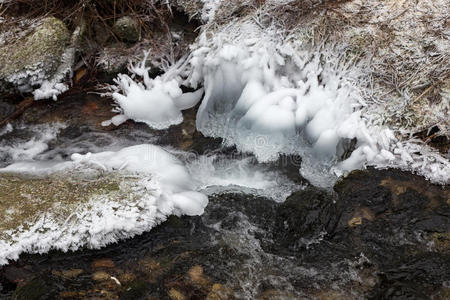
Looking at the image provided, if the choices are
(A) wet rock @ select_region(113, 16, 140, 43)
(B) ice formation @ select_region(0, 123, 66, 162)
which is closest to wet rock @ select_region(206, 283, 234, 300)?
(B) ice formation @ select_region(0, 123, 66, 162)

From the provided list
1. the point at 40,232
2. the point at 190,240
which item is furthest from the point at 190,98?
the point at 40,232

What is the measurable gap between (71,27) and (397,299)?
4.62 metres

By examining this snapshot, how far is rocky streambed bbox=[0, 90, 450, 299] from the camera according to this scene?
2871 mm

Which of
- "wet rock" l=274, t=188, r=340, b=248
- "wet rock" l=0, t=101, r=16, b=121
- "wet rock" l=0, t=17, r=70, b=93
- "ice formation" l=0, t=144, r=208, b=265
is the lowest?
"wet rock" l=274, t=188, r=340, b=248

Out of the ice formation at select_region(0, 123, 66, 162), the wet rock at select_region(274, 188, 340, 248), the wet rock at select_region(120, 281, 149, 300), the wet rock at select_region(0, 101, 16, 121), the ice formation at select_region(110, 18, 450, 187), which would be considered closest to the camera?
the wet rock at select_region(120, 281, 149, 300)

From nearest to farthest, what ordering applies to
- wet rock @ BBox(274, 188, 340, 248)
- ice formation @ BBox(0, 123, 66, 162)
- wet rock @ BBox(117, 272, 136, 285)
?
wet rock @ BBox(117, 272, 136, 285)
wet rock @ BBox(274, 188, 340, 248)
ice formation @ BBox(0, 123, 66, 162)

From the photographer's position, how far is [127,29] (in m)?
4.82

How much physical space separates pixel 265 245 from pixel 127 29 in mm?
3153

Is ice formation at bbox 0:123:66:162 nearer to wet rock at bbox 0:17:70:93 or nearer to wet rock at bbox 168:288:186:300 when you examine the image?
wet rock at bbox 0:17:70:93

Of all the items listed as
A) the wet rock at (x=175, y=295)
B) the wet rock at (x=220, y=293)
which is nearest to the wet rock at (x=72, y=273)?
the wet rock at (x=175, y=295)

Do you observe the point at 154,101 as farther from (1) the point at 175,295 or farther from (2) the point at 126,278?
(1) the point at 175,295

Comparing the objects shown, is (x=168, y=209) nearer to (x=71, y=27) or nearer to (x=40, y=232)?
(x=40, y=232)

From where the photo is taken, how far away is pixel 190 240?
3.28 m

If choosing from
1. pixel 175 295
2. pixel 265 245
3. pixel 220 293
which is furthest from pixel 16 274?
pixel 265 245
